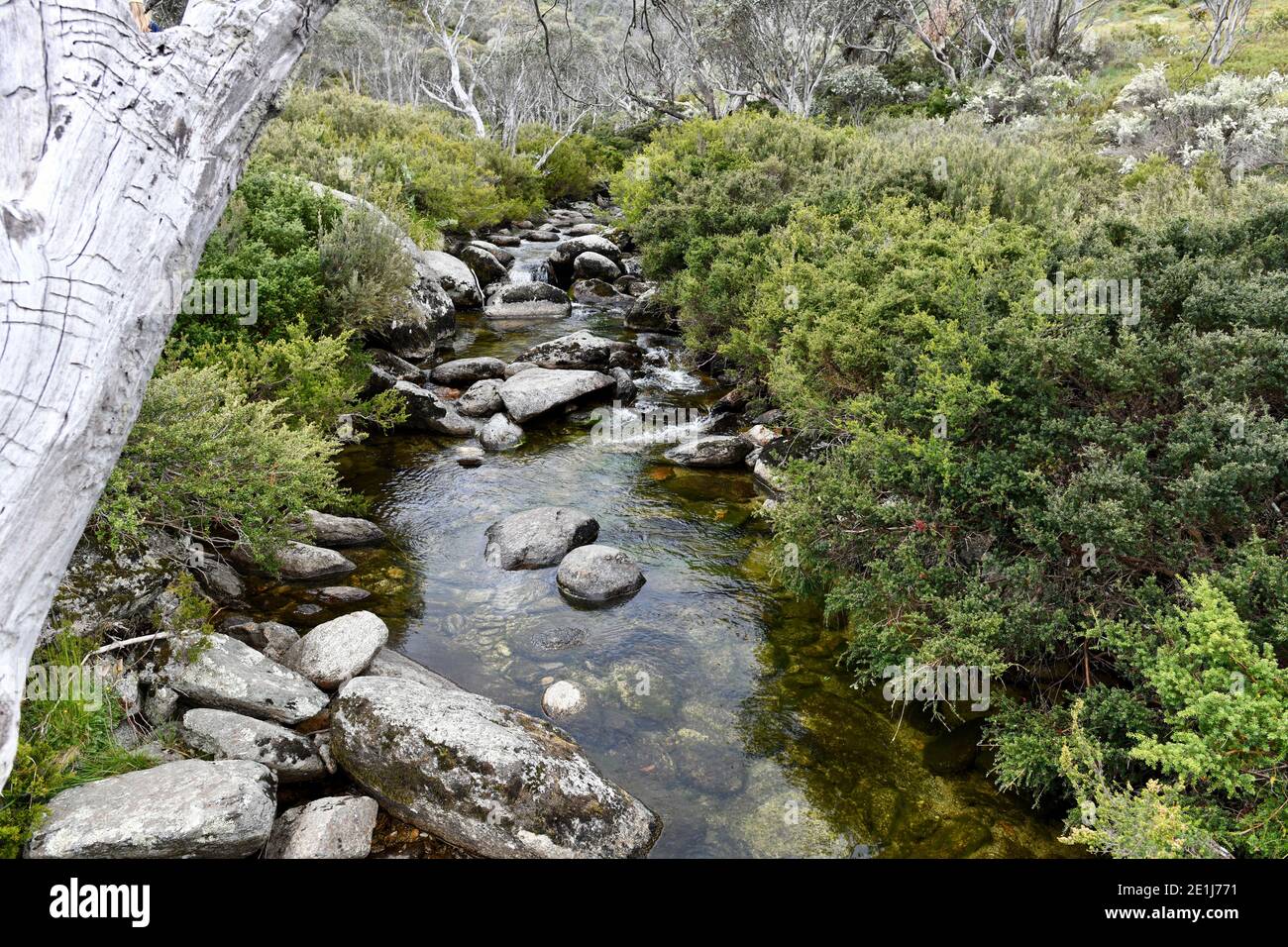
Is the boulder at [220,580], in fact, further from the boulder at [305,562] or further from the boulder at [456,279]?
the boulder at [456,279]

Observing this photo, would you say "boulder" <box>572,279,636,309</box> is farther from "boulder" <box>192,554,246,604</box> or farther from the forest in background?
"boulder" <box>192,554,246,604</box>

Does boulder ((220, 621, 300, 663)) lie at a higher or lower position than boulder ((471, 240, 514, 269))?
lower

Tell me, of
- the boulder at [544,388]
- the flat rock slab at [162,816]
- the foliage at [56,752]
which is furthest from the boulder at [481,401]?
the flat rock slab at [162,816]

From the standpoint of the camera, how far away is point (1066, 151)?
15391mm

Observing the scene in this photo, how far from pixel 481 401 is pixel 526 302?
6.81 m

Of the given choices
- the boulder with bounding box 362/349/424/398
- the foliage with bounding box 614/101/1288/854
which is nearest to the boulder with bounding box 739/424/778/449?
the foliage with bounding box 614/101/1288/854

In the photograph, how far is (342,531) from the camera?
27.1 ft

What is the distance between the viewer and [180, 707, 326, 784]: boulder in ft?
16.2

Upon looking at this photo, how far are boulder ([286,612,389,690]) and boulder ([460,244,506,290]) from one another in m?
15.1

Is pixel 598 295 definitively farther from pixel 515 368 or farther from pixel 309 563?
pixel 309 563

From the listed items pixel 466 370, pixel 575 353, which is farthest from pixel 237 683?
pixel 575 353

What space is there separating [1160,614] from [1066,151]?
47.2 ft

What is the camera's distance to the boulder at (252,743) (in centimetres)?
494
